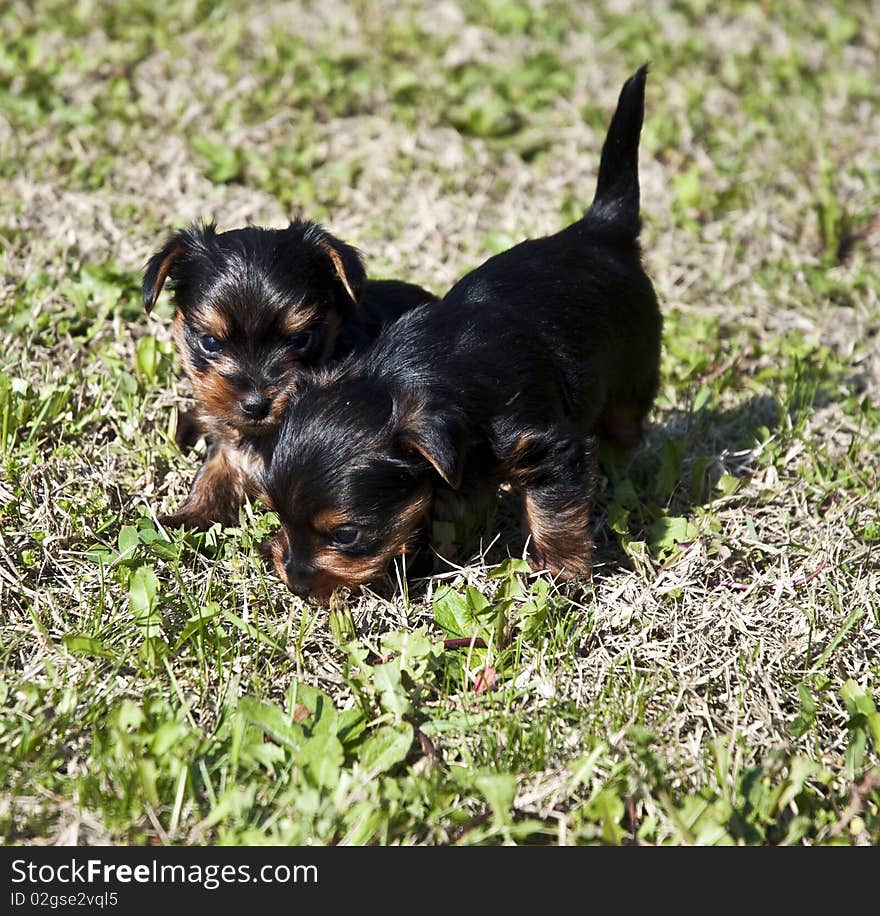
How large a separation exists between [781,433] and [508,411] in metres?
1.88

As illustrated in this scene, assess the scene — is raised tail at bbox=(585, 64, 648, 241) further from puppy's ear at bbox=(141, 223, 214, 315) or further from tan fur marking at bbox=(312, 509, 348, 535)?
tan fur marking at bbox=(312, 509, 348, 535)

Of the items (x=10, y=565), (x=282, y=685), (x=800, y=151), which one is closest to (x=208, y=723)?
(x=282, y=685)

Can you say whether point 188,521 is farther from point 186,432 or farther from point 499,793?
point 499,793

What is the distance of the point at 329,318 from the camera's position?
4.64 m

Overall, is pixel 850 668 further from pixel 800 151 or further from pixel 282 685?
pixel 800 151

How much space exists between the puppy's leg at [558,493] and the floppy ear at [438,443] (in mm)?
318

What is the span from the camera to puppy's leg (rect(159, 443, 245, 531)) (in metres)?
4.59

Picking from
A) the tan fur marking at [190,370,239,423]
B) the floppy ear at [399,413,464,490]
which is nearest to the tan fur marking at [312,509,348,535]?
the floppy ear at [399,413,464,490]

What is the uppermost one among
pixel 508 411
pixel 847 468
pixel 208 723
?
pixel 508 411

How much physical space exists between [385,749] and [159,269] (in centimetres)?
216

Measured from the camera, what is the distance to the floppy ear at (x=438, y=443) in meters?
3.72

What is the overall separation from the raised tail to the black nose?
165 centimetres

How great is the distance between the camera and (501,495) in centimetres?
497
